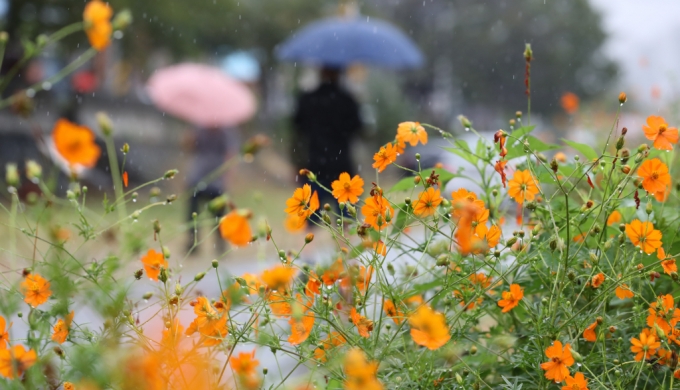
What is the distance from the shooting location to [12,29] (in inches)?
483

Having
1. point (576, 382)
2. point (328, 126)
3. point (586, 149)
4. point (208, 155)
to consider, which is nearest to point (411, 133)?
point (586, 149)

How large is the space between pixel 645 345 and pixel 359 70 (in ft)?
44.3

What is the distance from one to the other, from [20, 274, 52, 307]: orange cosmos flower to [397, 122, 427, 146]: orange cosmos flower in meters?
0.60

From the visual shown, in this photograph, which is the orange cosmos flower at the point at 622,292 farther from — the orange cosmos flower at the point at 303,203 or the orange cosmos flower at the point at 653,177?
the orange cosmos flower at the point at 303,203

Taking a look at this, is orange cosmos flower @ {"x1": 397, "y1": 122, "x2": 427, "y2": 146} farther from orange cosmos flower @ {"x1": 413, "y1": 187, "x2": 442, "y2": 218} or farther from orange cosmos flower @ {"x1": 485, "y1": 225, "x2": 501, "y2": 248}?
orange cosmos flower @ {"x1": 485, "y1": 225, "x2": 501, "y2": 248}

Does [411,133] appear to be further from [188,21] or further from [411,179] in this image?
[188,21]


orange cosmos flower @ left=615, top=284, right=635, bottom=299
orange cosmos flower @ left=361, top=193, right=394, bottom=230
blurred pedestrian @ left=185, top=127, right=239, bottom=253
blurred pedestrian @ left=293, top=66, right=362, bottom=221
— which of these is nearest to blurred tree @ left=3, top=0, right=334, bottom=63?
blurred pedestrian @ left=185, top=127, right=239, bottom=253

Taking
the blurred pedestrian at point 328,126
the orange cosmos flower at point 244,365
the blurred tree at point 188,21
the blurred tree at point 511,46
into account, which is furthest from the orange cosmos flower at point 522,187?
the blurred tree at point 511,46

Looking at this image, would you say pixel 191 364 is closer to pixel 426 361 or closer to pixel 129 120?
pixel 426 361

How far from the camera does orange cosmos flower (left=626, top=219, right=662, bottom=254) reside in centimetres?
115

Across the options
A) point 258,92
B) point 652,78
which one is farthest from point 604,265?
point 258,92

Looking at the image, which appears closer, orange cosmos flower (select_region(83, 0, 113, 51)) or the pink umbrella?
orange cosmos flower (select_region(83, 0, 113, 51))

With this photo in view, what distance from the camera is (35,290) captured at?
110cm

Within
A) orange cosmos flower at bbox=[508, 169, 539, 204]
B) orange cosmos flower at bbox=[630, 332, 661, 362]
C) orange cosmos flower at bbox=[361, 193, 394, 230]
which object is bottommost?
orange cosmos flower at bbox=[630, 332, 661, 362]
